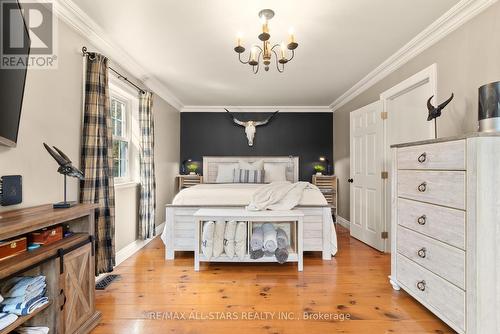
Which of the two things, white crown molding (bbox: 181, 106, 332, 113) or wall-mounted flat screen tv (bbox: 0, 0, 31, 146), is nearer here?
wall-mounted flat screen tv (bbox: 0, 0, 31, 146)

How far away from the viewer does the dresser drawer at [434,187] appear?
60.6 inches

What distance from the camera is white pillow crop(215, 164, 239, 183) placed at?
191 inches

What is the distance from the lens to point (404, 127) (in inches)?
122

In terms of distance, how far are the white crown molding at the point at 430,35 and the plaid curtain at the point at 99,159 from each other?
3189 mm

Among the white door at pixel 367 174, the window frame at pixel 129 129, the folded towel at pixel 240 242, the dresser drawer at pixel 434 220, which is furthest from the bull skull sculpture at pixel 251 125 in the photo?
the dresser drawer at pixel 434 220

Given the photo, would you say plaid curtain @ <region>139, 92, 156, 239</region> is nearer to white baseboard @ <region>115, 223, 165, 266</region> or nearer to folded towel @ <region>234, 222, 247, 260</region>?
white baseboard @ <region>115, 223, 165, 266</region>

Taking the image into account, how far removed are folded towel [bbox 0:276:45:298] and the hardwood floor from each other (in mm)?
661

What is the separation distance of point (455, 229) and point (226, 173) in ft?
12.5

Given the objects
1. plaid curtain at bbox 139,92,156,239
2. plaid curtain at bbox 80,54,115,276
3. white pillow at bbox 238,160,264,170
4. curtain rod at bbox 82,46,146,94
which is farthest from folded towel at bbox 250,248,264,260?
curtain rod at bbox 82,46,146,94

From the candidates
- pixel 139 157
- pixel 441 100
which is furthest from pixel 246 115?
pixel 441 100

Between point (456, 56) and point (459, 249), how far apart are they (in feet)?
5.66

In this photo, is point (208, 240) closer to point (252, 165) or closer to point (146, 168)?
point (146, 168)

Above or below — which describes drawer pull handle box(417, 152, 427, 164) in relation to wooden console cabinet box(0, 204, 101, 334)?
above

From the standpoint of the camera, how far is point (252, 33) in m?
2.42
